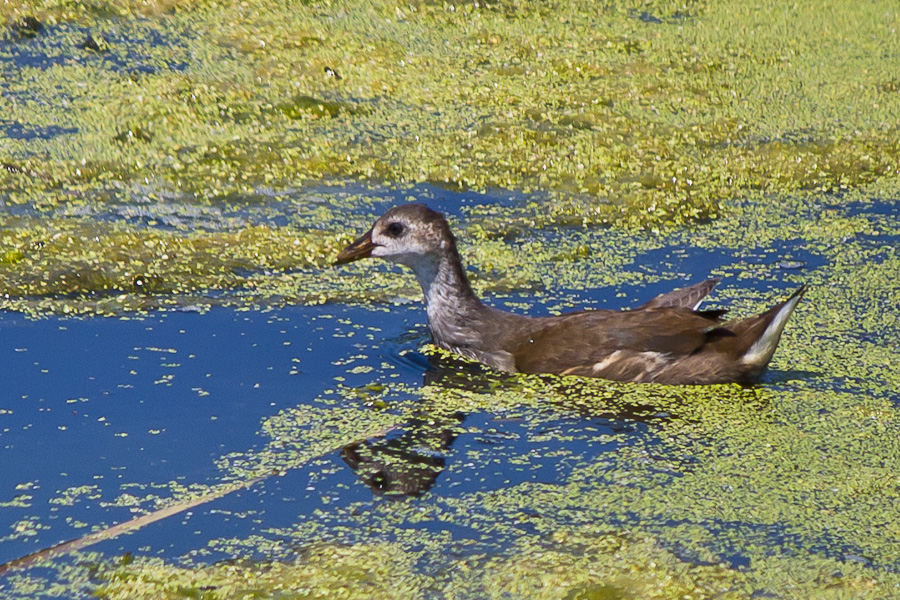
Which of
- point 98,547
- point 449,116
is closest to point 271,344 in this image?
point 98,547

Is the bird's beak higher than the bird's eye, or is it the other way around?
the bird's eye

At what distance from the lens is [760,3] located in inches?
365

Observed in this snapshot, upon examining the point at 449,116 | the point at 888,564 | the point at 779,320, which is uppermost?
the point at 449,116

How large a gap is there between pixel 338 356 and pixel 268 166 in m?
2.19

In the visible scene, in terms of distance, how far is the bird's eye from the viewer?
4930 mm

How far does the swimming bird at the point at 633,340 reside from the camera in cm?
441

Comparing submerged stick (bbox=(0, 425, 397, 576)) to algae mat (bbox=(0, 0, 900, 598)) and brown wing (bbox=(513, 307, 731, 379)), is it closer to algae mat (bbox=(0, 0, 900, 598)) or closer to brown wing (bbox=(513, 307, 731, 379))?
algae mat (bbox=(0, 0, 900, 598))

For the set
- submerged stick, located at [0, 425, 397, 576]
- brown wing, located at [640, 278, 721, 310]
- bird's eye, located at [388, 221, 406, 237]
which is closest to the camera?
submerged stick, located at [0, 425, 397, 576]

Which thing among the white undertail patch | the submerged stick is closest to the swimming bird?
the white undertail patch

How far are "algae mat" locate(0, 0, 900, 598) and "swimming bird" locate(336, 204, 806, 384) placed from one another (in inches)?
3.8

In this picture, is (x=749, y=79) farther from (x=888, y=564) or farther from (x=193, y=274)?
(x=888, y=564)

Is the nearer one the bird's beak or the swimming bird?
the swimming bird

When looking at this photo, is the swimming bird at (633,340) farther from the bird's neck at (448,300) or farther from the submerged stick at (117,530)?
the submerged stick at (117,530)

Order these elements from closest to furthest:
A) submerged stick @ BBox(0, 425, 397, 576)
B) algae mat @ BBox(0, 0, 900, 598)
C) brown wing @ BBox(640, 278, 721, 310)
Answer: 1. submerged stick @ BBox(0, 425, 397, 576)
2. algae mat @ BBox(0, 0, 900, 598)
3. brown wing @ BBox(640, 278, 721, 310)
